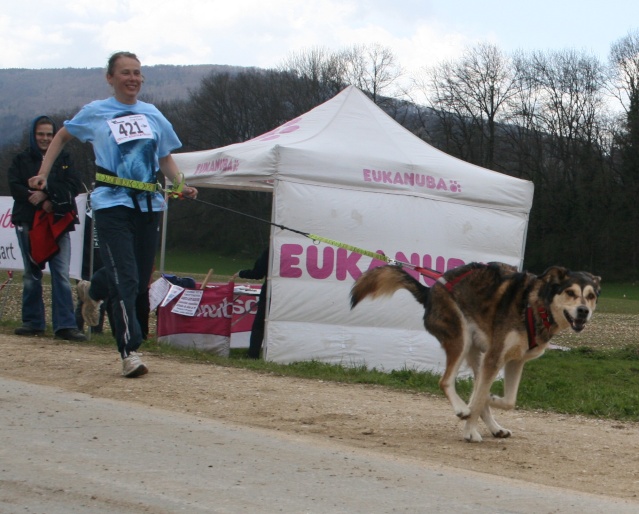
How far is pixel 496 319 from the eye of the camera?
667 centimetres

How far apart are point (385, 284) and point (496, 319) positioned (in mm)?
940

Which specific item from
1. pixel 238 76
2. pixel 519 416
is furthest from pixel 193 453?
pixel 238 76

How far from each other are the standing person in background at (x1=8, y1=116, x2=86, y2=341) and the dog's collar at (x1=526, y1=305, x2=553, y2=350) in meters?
6.33

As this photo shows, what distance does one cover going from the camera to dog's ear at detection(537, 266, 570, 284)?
6.52m

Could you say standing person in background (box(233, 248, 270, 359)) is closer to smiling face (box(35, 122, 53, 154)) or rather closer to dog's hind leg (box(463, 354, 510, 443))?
smiling face (box(35, 122, 53, 154))

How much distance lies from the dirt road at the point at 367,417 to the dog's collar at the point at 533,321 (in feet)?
2.39

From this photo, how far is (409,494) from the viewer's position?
15.8 ft

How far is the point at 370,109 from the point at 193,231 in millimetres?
53781

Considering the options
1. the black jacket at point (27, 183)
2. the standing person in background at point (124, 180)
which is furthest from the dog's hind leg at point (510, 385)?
the black jacket at point (27, 183)

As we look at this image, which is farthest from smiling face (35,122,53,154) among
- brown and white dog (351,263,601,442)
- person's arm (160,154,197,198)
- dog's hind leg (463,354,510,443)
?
dog's hind leg (463,354,510,443)

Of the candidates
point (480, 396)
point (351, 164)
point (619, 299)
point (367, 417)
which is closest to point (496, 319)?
point (480, 396)

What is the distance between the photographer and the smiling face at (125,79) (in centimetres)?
803

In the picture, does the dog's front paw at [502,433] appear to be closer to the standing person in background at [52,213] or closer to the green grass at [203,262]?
the standing person in background at [52,213]

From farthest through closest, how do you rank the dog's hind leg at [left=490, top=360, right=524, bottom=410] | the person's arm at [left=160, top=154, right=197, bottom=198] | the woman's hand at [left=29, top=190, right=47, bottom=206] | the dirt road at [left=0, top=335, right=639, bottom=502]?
the woman's hand at [left=29, top=190, right=47, bottom=206] → the person's arm at [left=160, top=154, right=197, bottom=198] → the dog's hind leg at [left=490, top=360, right=524, bottom=410] → the dirt road at [left=0, top=335, right=639, bottom=502]
